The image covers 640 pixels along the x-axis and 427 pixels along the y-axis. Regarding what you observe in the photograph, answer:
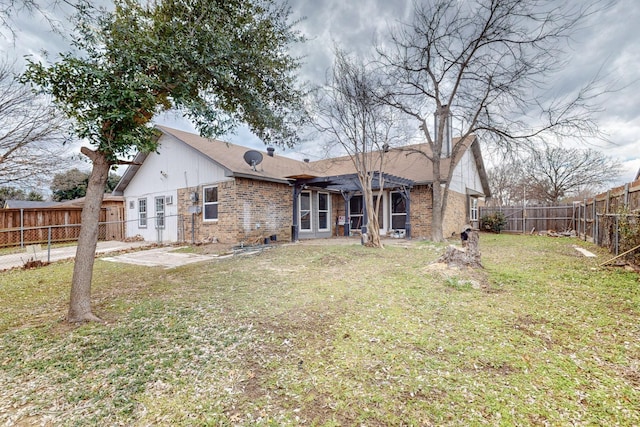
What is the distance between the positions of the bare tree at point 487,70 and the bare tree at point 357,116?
65.5 inches

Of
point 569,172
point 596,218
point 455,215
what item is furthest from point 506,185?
point 596,218

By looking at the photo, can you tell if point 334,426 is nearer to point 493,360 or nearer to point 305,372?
point 305,372

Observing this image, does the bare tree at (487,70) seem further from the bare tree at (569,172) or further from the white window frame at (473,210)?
the bare tree at (569,172)

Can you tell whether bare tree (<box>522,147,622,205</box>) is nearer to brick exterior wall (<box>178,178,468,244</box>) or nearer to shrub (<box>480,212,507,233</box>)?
shrub (<box>480,212,507,233</box>)

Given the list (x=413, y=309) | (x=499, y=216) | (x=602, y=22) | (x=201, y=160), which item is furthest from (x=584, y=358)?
(x=499, y=216)

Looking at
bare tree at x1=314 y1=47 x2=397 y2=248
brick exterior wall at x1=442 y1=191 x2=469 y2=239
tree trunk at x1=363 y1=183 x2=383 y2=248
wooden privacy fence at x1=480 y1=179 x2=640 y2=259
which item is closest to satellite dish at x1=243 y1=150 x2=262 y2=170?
bare tree at x1=314 y1=47 x2=397 y2=248

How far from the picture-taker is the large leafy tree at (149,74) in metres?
3.41

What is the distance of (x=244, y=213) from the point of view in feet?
35.3

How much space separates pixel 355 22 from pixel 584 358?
9.72 metres

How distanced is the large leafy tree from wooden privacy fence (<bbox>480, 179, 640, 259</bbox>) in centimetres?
759

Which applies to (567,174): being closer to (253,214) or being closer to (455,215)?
(455,215)

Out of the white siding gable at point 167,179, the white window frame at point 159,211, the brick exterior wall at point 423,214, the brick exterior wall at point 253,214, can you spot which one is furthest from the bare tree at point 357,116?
the white window frame at point 159,211

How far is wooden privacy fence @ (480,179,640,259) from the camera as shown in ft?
19.9

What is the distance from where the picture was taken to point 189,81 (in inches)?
152
